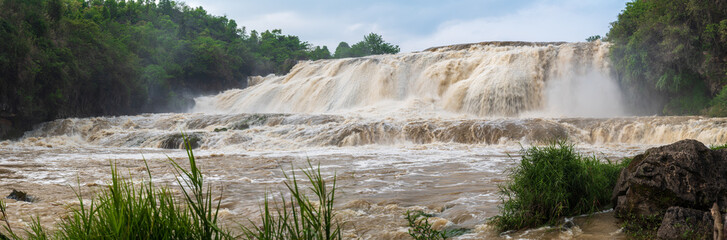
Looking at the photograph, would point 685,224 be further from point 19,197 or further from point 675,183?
point 19,197

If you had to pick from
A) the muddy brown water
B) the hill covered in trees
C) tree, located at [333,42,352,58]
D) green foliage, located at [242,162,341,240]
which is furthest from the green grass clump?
tree, located at [333,42,352,58]

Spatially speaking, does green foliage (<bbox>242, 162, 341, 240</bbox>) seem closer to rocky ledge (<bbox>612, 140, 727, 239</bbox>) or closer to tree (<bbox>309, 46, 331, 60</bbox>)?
rocky ledge (<bbox>612, 140, 727, 239</bbox>)

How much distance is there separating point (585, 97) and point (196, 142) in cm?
1673

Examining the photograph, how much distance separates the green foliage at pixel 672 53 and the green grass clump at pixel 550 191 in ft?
52.4

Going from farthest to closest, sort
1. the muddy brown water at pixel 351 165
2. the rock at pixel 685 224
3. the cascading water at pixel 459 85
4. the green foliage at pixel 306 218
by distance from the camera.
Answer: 1. the cascading water at pixel 459 85
2. the muddy brown water at pixel 351 165
3. the rock at pixel 685 224
4. the green foliage at pixel 306 218

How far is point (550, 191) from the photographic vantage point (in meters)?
3.86

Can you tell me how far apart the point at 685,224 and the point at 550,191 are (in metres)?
0.99

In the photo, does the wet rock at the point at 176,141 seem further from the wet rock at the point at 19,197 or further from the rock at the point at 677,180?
the rock at the point at 677,180

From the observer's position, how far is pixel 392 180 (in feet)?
23.2

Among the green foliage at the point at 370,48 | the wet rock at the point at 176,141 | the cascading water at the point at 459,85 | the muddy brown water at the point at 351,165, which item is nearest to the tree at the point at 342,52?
the green foliage at the point at 370,48

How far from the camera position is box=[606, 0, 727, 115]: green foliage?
17812mm

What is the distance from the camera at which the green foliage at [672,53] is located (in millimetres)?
17812

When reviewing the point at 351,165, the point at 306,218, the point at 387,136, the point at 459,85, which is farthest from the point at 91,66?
the point at 306,218

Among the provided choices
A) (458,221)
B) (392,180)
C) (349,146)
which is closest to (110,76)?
A: (349,146)
